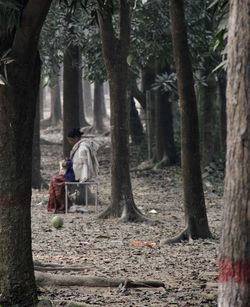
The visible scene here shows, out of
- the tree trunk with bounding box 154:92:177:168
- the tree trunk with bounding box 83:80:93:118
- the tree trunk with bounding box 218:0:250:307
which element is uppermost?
the tree trunk with bounding box 83:80:93:118

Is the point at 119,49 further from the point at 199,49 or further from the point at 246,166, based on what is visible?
the point at 246,166

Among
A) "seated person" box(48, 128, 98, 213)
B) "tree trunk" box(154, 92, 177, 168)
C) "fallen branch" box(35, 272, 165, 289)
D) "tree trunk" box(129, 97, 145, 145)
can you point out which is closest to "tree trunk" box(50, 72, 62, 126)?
"tree trunk" box(129, 97, 145, 145)

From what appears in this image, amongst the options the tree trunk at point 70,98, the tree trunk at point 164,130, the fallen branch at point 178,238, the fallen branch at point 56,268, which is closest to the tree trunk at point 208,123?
the tree trunk at point 164,130

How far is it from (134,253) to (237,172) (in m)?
6.54

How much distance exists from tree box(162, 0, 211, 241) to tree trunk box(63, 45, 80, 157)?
7.44 m

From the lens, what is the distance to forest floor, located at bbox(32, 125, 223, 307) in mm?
9312

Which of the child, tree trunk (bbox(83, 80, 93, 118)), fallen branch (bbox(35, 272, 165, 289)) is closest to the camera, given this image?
fallen branch (bbox(35, 272, 165, 289))

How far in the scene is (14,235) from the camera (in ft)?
26.5

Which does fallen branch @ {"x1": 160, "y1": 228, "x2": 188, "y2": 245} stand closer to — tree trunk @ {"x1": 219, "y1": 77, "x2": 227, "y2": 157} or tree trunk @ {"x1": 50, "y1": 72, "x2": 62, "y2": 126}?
tree trunk @ {"x1": 219, "y1": 77, "x2": 227, "y2": 157}

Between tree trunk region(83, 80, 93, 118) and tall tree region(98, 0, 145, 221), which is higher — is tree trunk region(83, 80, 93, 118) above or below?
above

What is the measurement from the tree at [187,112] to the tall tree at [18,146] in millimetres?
4792

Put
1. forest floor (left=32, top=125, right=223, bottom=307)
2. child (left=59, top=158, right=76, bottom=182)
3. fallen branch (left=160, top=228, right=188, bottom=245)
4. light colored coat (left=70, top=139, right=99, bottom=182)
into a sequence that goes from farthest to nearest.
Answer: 1. child (left=59, top=158, right=76, bottom=182)
2. light colored coat (left=70, top=139, right=99, bottom=182)
3. fallen branch (left=160, top=228, right=188, bottom=245)
4. forest floor (left=32, top=125, right=223, bottom=307)

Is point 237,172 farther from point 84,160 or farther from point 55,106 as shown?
point 55,106

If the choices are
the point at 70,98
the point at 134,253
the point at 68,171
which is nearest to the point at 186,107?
the point at 134,253
